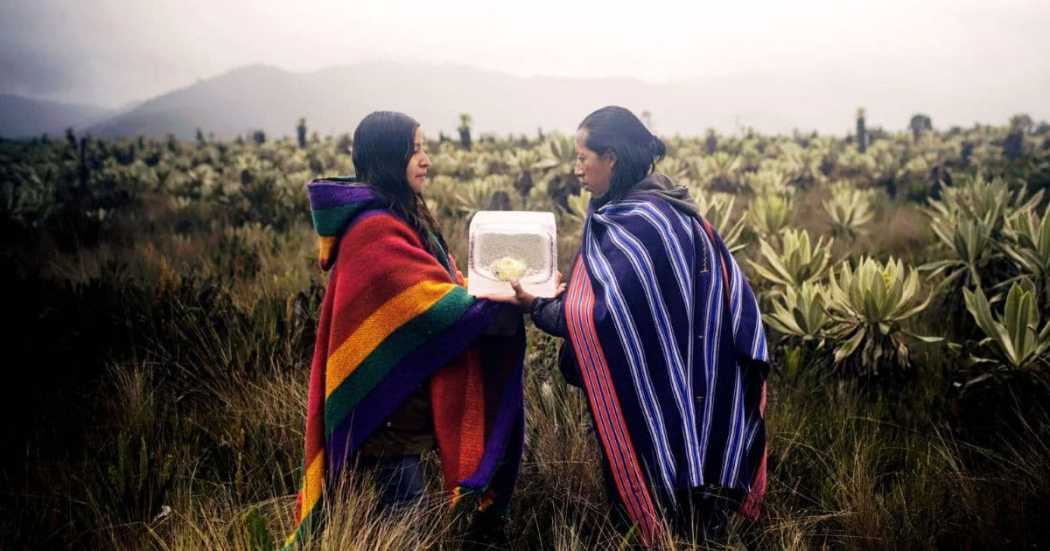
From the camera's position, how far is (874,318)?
11.9 feet

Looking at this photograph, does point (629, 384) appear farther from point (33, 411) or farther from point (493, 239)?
point (33, 411)

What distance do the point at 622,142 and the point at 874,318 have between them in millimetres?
2201

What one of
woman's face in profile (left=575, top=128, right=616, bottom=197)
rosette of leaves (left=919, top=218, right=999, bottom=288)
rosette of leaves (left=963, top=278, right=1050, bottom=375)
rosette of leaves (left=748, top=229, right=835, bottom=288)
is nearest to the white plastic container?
woman's face in profile (left=575, top=128, right=616, bottom=197)

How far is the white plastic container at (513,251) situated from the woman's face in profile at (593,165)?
1.04ft

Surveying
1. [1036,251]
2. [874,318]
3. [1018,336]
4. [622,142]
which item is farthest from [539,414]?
[1036,251]

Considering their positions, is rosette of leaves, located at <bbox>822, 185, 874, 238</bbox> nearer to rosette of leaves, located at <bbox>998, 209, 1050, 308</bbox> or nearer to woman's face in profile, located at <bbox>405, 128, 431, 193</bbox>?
rosette of leaves, located at <bbox>998, 209, 1050, 308</bbox>

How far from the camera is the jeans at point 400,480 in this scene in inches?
82.8

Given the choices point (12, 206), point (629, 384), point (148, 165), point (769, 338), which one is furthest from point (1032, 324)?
point (148, 165)

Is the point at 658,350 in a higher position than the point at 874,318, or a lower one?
higher

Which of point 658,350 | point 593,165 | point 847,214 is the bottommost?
point 847,214

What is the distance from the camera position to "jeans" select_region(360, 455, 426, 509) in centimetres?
210

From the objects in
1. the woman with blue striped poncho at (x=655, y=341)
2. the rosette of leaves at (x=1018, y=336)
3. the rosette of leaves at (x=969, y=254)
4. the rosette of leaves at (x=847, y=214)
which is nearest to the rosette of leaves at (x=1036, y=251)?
the rosette of leaves at (x=969, y=254)

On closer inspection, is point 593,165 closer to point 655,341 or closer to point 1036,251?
point 655,341

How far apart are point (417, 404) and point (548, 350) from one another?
1.83m
